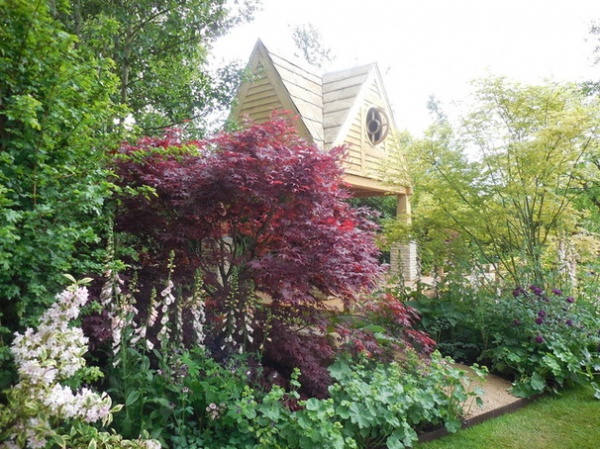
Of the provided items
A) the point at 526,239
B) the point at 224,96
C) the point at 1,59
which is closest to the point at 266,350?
the point at 1,59

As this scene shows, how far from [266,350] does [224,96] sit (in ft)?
15.3

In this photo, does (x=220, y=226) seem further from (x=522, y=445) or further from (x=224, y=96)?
(x=224, y=96)

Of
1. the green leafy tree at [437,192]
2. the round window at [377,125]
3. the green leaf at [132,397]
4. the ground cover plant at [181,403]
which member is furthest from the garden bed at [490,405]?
the round window at [377,125]

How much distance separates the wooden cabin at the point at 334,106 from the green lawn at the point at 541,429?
10.6ft

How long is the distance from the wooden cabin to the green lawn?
3.24 metres

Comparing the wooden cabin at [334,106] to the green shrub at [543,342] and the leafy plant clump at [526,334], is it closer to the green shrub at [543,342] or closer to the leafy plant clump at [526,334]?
the leafy plant clump at [526,334]

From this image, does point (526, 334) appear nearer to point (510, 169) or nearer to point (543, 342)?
point (543, 342)

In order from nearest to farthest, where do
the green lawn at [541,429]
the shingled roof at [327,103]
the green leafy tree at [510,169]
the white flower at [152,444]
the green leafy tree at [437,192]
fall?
the white flower at [152,444], the green lawn at [541,429], the green leafy tree at [510,169], the green leafy tree at [437,192], the shingled roof at [327,103]

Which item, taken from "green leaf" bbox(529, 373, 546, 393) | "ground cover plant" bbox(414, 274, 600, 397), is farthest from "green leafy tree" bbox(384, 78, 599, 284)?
"green leaf" bbox(529, 373, 546, 393)

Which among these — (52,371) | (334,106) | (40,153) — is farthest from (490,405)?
(334,106)

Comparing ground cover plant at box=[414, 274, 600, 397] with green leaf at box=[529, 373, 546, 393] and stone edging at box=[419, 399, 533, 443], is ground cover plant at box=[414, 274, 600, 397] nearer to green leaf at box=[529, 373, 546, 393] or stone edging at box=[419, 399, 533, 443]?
green leaf at box=[529, 373, 546, 393]

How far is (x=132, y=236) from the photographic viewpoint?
10.4 ft

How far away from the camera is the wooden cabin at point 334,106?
679 cm

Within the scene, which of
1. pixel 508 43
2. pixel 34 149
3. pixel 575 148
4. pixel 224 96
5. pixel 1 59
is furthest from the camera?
pixel 508 43
